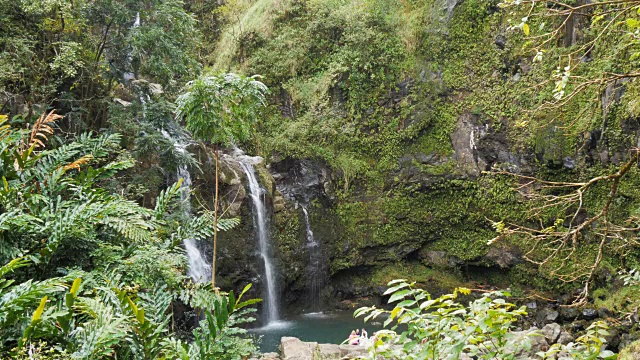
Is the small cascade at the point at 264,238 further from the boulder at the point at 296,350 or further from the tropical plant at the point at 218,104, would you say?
the tropical plant at the point at 218,104

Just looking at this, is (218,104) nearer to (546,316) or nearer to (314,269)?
(314,269)

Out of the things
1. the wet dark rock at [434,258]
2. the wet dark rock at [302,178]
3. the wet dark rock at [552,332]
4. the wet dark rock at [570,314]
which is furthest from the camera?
the wet dark rock at [302,178]

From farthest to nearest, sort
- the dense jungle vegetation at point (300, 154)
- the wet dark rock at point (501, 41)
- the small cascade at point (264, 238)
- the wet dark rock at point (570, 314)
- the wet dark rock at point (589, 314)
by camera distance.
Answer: the wet dark rock at point (501, 41), the small cascade at point (264, 238), the wet dark rock at point (570, 314), the wet dark rock at point (589, 314), the dense jungle vegetation at point (300, 154)

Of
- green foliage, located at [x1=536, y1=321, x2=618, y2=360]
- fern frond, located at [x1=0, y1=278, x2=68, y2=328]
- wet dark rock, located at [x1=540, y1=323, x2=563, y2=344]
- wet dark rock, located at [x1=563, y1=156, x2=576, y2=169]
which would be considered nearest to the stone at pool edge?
wet dark rock, located at [x1=540, y1=323, x2=563, y2=344]

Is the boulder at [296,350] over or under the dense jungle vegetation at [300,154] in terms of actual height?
under

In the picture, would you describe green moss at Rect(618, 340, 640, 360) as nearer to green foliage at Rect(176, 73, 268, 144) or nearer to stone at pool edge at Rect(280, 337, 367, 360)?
stone at pool edge at Rect(280, 337, 367, 360)

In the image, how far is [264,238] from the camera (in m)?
10.1

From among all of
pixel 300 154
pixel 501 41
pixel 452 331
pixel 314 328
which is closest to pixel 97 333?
pixel 452 331

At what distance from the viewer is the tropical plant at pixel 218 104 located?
15.3 ft

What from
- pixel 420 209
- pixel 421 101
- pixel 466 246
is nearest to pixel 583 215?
pixel 466 246

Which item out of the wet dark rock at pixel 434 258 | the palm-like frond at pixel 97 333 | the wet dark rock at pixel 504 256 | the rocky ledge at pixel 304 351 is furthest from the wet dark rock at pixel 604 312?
the palm-like frond at pixel 97 333

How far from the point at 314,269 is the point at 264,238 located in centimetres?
162

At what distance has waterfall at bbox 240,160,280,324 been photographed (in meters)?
9.89

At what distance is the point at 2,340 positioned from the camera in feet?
8.76
